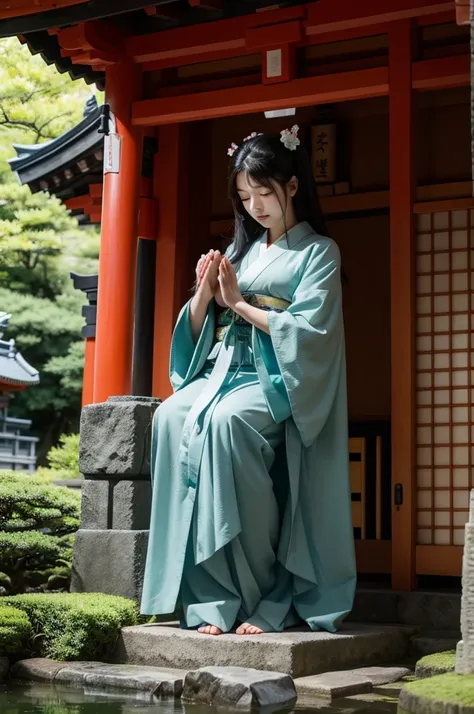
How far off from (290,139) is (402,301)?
1.50 m

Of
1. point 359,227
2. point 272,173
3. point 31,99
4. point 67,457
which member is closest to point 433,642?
point 272,173

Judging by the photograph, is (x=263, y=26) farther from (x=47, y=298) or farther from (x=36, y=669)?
(x=47, y=298)

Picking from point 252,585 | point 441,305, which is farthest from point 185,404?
point 441,305

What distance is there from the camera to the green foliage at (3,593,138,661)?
19.1 ft

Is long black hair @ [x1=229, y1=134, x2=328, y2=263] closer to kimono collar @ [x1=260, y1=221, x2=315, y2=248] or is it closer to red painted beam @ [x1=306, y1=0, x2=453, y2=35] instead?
kimono collar @ [x1=260, y1=221, x2=315, y2=248]

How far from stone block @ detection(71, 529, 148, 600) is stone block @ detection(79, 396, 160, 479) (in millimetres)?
414

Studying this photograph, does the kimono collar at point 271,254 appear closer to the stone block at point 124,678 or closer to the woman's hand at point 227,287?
the woman's hand at point 227,287

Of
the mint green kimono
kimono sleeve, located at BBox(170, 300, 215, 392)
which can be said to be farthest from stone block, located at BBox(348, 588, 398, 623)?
kimono sleeve, located at BBox(170, 300, 215, 392)

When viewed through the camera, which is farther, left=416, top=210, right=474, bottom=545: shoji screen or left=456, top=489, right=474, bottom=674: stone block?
left=416, top=210, right=474, bottom=545: shoji screen

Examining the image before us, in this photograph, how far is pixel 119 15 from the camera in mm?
7629

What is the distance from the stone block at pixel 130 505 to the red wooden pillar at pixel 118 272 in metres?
0.85

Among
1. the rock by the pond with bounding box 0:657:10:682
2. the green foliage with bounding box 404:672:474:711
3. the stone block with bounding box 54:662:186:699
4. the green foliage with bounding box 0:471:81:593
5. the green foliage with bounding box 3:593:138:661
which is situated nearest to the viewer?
the green foliage with bounding box 404:672:474:711

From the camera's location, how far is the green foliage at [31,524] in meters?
8.18

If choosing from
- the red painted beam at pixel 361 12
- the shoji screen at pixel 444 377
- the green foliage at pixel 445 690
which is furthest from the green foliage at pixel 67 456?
the green foliage at pixel 445 690
